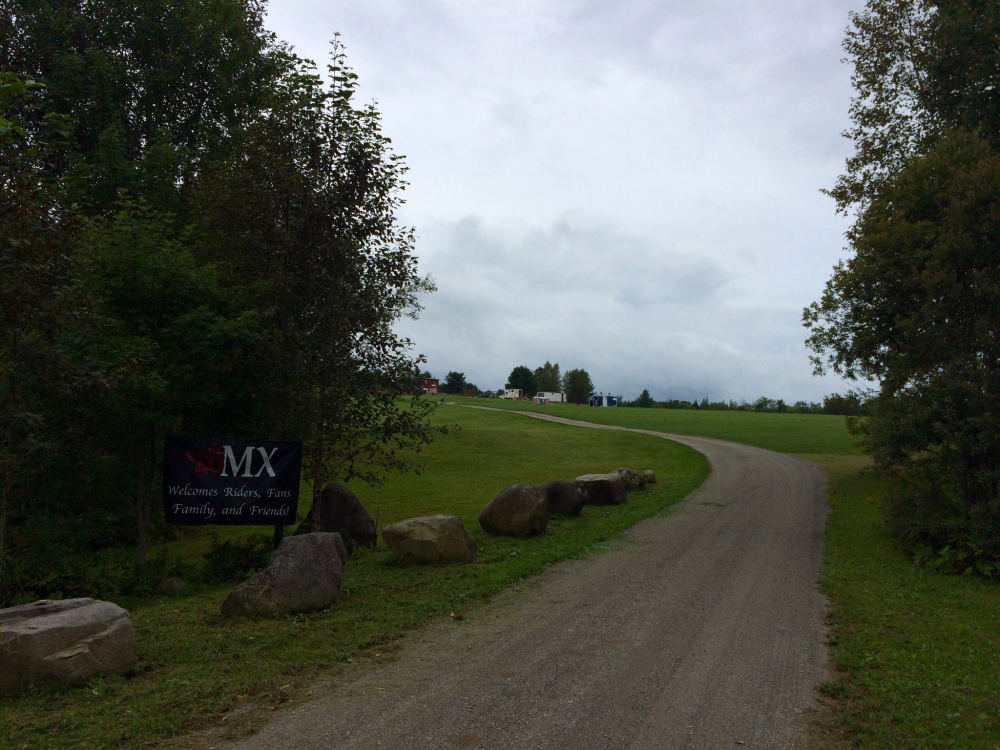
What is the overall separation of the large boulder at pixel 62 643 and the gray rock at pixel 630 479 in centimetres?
1775

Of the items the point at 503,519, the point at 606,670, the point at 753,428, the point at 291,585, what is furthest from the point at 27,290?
the point at 753,428

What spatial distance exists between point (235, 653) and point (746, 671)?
18.6 feet

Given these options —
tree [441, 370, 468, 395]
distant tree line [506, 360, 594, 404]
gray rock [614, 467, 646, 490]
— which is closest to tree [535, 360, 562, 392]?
distant tree line [506, 360, 594, 404]

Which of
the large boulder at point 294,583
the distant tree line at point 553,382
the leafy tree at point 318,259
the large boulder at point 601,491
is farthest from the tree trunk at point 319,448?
the distant tree line at point 553,382

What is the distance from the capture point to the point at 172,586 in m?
10.8

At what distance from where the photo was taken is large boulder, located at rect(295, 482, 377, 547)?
13672mm

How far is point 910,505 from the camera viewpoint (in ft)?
48.1

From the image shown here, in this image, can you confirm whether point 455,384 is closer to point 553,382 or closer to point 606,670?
point 553,382

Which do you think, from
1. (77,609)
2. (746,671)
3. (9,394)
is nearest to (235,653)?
(77,609)

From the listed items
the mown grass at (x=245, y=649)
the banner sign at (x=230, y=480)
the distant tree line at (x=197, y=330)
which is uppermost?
the distant tree line at (x=197, y=330)

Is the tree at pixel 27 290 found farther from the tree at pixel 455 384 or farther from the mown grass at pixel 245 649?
the tree at pixel 455 384

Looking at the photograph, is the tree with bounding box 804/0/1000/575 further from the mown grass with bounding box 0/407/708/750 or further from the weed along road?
the mown grass with bounding box 0/407/708/750

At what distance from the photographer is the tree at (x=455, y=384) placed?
5640 inches

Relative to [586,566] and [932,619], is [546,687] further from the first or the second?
[932,619]
